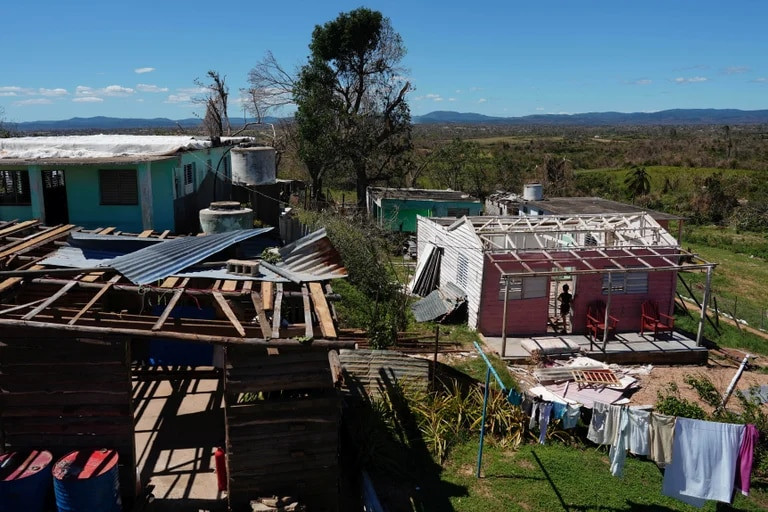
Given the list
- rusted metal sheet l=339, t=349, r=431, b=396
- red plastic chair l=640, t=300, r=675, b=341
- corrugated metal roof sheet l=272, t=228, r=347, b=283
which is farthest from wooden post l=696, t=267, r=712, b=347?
corrugated metal roof sheet l=272, t=228, r=347, b=283

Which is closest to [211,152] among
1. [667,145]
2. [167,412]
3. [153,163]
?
[153,163]

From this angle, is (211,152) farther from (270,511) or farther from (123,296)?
(270,511)

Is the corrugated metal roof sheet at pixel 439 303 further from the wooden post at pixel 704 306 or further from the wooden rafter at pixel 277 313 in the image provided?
the wooden rafter at pixel 277 313

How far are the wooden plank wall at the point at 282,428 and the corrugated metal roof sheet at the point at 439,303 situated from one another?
1168 centimetres

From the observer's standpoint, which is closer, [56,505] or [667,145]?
[56,505]

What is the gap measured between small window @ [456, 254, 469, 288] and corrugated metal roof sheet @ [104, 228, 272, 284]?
9968 millimetres

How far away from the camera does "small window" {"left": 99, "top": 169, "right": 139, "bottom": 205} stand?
52.4 ft

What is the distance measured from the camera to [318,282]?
1012 centimetres

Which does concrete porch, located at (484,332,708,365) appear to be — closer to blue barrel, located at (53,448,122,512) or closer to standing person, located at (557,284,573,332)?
standing person, located at (557,284,573,332)

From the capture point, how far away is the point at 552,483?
11.1m

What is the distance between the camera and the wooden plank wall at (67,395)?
7902 millimetres

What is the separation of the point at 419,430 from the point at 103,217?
33.1 feet

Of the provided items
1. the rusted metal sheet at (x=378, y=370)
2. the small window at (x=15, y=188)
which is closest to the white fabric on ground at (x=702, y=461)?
the rusted metal sheet at (x=378, y=370)

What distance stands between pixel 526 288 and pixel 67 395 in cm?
1370
